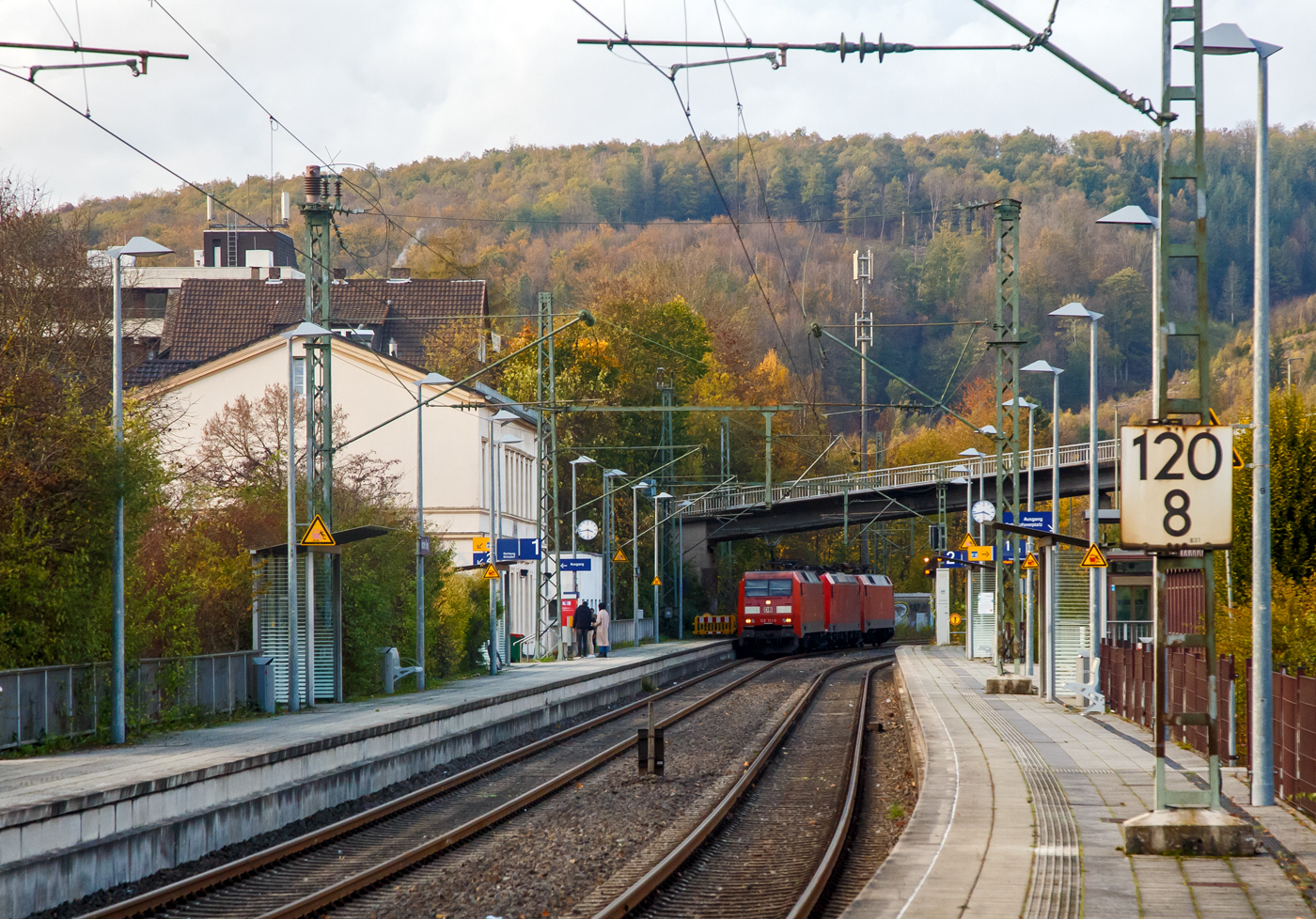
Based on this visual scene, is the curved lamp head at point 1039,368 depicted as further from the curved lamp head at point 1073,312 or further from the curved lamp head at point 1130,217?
the curved lamp head at point 1130,217

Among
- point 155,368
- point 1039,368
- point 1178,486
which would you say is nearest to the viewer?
point 1178,486

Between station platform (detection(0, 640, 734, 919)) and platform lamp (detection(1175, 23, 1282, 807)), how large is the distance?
916cm

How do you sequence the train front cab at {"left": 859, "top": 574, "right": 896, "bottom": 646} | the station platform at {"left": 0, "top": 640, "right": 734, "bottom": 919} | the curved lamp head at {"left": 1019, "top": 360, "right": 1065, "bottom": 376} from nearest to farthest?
the station platform at {"left": 0, "top": 640, "right": 734, "bottom": 919}
the curved lamp head at {"left": 1019, "top": 360, "right": 1065, "bottom": 376}
the train front cab at {"left": 859, "top": 574, "right": 896, "bottom": 646}

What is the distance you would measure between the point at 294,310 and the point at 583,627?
29.5m

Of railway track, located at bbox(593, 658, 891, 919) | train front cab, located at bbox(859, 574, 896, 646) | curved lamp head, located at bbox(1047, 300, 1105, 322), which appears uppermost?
curved lamp head, located at bbox(1047, 300, 1105, 322)

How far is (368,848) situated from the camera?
14.1 meters

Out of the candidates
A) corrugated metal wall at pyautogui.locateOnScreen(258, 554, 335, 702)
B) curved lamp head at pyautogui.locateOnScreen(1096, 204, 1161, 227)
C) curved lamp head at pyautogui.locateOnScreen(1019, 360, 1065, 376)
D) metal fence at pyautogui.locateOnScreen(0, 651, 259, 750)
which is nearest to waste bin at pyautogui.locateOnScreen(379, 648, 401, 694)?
corrugated metal wall at pyautogui.locateOnScreen(258, 554, 335, 702)

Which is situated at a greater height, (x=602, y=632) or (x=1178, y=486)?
(x=1178, y=486)

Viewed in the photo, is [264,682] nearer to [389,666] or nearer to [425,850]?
[389,666]

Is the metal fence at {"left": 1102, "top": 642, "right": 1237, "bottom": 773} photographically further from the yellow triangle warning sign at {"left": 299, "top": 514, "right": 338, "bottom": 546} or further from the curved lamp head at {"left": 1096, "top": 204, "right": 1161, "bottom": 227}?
the yellow triangle warning sign at {"left": 299, "top": 514, "right": 338, "bottom": 546}

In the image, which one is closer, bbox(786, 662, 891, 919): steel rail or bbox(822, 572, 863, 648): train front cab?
bbox(786, 662, 891, 919): steel rail

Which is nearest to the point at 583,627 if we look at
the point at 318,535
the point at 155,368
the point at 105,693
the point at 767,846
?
the point at 318,535

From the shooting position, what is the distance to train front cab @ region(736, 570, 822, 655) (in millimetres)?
56344

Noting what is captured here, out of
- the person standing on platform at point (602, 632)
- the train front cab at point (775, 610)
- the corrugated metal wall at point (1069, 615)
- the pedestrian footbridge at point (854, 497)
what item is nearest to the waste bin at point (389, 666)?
the corrugated metal wall at point (1069, 615)
